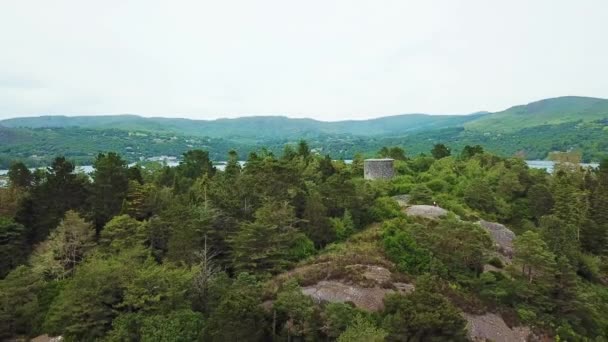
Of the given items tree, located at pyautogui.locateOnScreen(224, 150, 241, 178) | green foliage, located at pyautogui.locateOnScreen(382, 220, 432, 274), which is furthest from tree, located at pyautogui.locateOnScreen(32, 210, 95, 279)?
green foliage, located at pyautogui.locateOnScreen(382, 220, 432, 274)

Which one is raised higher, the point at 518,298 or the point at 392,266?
the point at 392,266

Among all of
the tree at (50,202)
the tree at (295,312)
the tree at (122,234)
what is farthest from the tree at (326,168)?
the tree at (295,312)

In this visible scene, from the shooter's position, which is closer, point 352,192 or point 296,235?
point 296,235

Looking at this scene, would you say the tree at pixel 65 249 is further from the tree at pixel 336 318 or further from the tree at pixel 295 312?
the tree at pixel 336 318

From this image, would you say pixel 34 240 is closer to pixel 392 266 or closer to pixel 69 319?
pixel 69 319

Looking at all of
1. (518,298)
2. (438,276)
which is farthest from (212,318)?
(518,298)

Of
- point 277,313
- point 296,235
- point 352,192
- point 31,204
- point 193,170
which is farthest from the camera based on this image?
point 193,170
